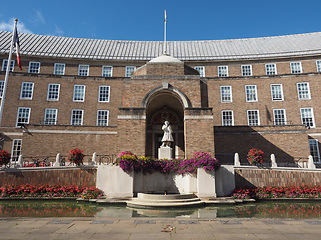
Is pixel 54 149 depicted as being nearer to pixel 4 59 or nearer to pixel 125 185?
pixel 125 185

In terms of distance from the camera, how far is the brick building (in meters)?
19.4

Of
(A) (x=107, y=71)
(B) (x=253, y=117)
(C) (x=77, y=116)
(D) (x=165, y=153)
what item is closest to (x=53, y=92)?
(C) (x=77, y=116)

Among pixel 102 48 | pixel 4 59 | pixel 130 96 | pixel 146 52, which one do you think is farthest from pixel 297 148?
pixel 4 59

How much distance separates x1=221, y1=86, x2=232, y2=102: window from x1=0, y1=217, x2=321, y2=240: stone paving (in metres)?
24.3

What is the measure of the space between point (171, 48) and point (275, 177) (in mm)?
28373

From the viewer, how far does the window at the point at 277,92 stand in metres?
31.1

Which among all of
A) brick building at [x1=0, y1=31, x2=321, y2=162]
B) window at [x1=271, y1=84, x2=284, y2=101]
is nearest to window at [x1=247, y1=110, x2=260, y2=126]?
brick building at [x1=0, y1=31, x2=321, y2=162]

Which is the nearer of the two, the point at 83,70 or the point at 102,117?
the point at 102,117

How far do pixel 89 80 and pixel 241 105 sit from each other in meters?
21.2

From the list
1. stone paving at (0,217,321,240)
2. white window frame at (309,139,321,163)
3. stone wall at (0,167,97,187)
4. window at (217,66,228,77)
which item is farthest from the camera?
window at (217,66,228,77)

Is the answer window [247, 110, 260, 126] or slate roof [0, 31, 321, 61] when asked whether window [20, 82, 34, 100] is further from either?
window [247, 110, 260, 126]

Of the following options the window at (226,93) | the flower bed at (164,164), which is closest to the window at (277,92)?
the window at (226,93)

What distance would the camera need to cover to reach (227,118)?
31594 millimetres

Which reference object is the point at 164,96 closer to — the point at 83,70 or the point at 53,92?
the point at 53,92
